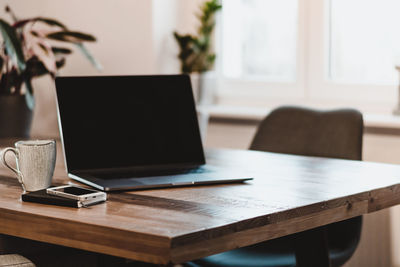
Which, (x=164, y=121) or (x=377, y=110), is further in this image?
(x=377, y=110)

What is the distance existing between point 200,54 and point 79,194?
5.73 ft

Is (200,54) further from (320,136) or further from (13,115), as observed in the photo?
(320,136)

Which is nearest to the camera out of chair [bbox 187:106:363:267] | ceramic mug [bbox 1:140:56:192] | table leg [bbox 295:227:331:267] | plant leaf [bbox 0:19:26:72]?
ceramic mug [bbox 1:140:56:192]

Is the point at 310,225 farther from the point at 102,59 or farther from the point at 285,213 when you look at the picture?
the point at 102,59

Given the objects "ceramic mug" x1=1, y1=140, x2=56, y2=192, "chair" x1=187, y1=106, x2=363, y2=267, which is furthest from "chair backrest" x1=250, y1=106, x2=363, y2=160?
"ceramic mug" x1=1, y1=140, x2=56, y2=192

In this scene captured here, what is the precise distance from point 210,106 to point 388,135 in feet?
2.84

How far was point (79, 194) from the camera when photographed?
1428 mm

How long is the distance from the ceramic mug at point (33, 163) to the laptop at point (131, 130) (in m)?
0.11

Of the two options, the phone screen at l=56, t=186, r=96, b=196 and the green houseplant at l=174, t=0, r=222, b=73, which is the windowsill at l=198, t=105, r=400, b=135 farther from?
the phone screen at l=56, t=186, r=96, b=196

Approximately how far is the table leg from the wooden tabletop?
0.13 metres

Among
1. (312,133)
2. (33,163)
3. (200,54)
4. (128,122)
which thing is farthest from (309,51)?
(33,163)

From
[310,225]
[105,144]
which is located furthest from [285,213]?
[105,144]

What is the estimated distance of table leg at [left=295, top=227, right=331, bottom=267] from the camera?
168 centimetres

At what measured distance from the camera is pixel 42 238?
4.39 feet
